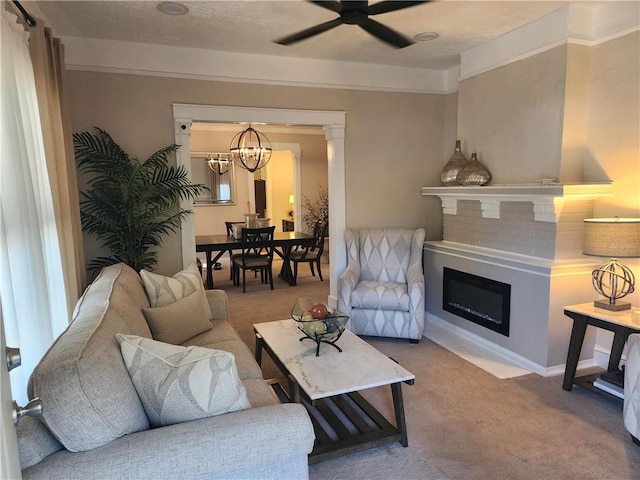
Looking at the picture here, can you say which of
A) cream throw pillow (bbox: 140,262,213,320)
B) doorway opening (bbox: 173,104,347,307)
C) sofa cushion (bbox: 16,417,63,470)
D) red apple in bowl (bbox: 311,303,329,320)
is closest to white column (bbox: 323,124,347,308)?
doorway opening (bbox: 173,104,347,307)

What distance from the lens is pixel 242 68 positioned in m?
4.16

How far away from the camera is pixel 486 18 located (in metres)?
3.36

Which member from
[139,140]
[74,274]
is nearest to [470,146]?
[139,140]

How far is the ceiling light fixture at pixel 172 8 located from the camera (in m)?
2.99

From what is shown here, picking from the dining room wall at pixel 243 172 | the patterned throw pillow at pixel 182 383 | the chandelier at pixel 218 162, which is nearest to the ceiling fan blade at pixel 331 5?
the patterned throw pillow at pixel 182 383

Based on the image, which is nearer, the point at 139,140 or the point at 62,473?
the point at 62,473

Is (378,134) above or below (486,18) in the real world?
below

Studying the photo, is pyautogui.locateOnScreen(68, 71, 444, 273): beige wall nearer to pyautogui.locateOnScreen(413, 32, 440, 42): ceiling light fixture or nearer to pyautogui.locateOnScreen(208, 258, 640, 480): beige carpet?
pyautogui.locateOnScreen(413, 32, 440, 42): ceiling light fixture

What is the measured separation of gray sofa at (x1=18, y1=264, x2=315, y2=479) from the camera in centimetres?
125

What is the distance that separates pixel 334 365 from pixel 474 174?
252 centimetres

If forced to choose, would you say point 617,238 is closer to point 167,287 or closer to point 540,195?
point 540,195

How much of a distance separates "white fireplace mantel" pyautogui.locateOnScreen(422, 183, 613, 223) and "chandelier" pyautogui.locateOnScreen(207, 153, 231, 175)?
562 cm

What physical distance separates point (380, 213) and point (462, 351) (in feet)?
5.97

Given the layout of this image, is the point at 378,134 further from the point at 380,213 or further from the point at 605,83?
the point at 605,83
